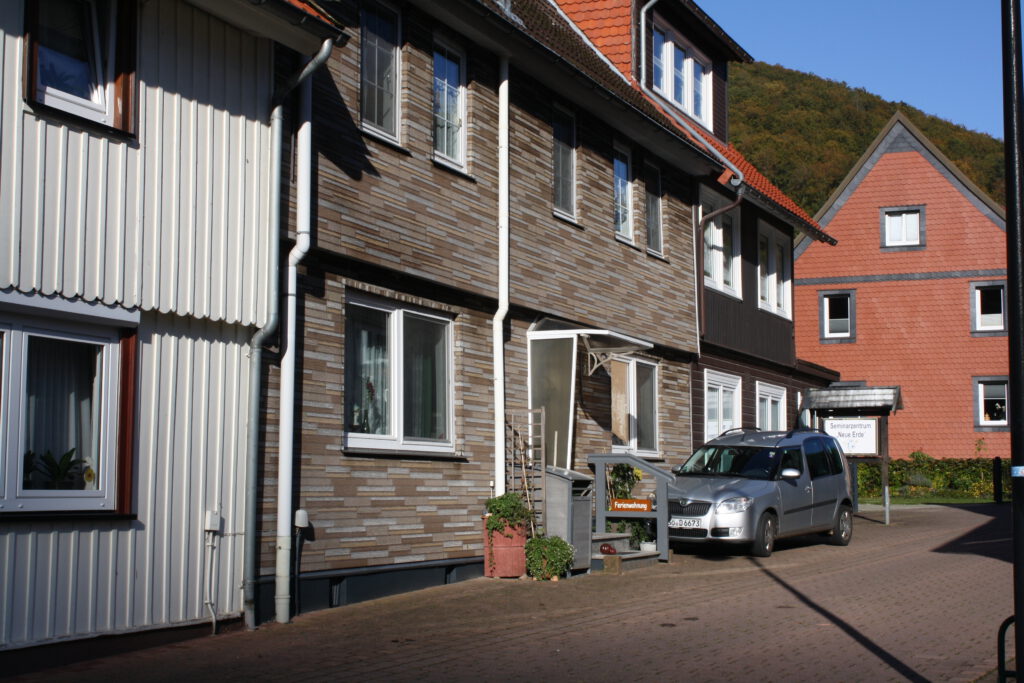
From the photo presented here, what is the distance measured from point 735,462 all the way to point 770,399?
776 cm

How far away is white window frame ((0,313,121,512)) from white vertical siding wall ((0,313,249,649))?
6.4 inches

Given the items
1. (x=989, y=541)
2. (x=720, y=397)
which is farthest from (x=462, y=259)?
(x=989, y=541)

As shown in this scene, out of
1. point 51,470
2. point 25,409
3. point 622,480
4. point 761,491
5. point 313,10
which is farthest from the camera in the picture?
point 622,480

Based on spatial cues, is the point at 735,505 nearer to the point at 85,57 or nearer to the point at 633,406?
the point at 633,406

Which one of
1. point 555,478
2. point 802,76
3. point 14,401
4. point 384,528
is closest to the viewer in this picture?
point 14,401

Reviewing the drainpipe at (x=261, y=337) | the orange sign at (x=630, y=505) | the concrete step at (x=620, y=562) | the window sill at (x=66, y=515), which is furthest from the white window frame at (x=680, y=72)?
the window sill at (x=66, y=515)

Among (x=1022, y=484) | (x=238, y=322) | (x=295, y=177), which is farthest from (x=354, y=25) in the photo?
(x=1022, y=484)

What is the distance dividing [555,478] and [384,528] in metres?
2.81

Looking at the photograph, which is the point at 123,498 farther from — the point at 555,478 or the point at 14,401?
the point at 555,478

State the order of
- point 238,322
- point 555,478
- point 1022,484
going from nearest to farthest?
point 1022,484
point 238,322
point 555,478

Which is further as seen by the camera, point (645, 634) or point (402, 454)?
point (402, 454)

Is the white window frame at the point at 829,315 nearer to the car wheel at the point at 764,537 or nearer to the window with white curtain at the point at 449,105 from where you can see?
the car wheel at the point at 764,537

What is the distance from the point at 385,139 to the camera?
12.6 meters

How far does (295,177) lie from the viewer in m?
11.1
